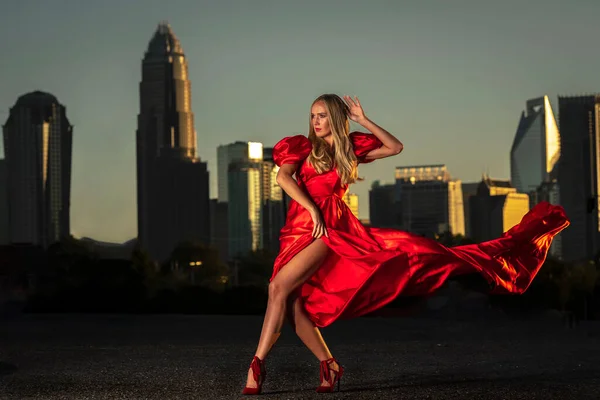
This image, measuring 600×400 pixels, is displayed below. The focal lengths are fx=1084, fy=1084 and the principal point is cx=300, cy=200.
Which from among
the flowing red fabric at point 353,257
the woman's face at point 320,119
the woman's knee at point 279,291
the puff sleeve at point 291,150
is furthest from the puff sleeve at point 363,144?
the woman's knee at point 279,291

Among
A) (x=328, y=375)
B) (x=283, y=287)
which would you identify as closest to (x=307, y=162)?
(x=283, y=287)

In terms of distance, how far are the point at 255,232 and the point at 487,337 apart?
83349 mm

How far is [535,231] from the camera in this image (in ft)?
24.7

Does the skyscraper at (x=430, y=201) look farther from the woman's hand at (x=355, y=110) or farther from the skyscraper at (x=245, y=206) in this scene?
the woman's hand at (x=355, y=110)

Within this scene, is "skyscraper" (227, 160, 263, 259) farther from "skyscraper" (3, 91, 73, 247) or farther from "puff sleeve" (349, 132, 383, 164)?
"puff sleeve" (349, 132, 383, 164)

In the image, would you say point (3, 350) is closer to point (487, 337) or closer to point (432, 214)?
point (487, 337)

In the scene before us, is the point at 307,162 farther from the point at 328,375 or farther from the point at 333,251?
the point at 328,375

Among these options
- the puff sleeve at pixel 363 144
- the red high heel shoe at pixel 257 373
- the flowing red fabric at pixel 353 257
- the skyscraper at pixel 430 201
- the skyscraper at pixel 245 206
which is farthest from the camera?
the skyscraper at pixel 430 201

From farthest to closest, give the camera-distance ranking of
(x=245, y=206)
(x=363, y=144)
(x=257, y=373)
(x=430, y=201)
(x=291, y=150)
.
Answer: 1. (x=430, y=201)
2. (x=245, y=206)
3. (x=363, y=144)
4. (x=291, y=150)
5. (x=257, y=373)

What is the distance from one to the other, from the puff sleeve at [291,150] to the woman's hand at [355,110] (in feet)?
1.11

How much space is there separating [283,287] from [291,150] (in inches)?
34.4

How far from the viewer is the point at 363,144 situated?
278 inches

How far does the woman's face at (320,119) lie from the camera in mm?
6934

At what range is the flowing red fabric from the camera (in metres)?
6.87
